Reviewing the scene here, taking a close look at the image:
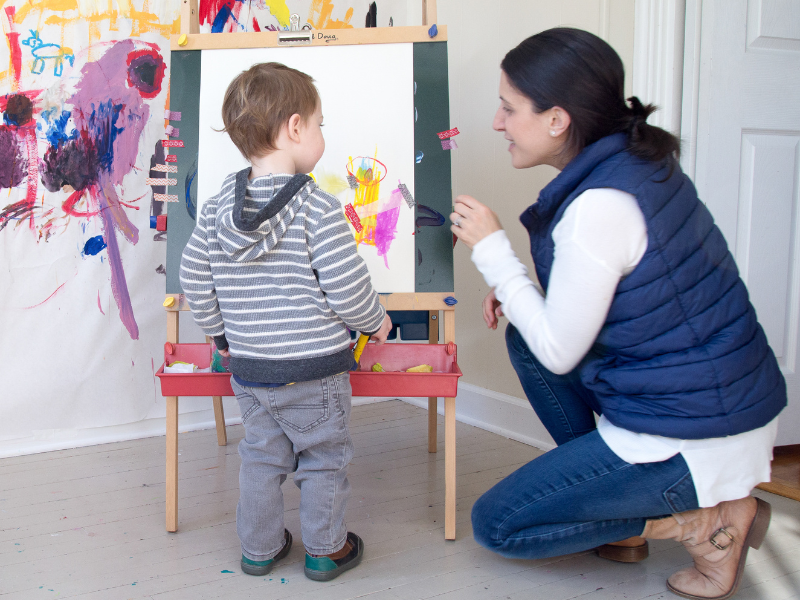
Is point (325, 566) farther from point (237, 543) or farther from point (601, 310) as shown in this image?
point (601, 310)

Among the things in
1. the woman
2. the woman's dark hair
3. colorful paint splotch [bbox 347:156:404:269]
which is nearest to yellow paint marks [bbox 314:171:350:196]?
colorful paint splotch [bbox 347:156:404:269]

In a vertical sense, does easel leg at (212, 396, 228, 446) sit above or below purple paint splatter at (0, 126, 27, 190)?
below

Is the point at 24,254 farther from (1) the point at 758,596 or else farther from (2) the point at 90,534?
(1) the point at 758,596

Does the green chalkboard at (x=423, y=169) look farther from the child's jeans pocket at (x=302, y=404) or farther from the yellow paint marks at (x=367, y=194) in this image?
the child's jeans pocket at (x=302, y=404)

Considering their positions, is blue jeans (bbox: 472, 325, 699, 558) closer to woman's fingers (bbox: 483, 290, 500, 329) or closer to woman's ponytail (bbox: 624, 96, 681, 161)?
woman's fingers (bbox: 483, 290, 500, 329)

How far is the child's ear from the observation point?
1.27 meters

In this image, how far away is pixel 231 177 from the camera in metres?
1.33

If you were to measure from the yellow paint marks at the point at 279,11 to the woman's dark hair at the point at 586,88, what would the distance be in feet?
4.67

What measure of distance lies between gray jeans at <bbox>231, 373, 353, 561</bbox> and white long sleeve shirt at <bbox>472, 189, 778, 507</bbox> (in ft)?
1.40

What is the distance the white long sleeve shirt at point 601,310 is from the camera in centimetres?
105

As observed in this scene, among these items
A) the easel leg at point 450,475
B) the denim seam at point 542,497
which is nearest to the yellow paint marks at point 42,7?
the easel leg at point 450,475

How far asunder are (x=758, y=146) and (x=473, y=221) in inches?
43.6

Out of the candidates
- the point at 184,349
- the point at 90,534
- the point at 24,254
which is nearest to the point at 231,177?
the point at 184,349

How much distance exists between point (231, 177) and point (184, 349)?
20.7 inches
